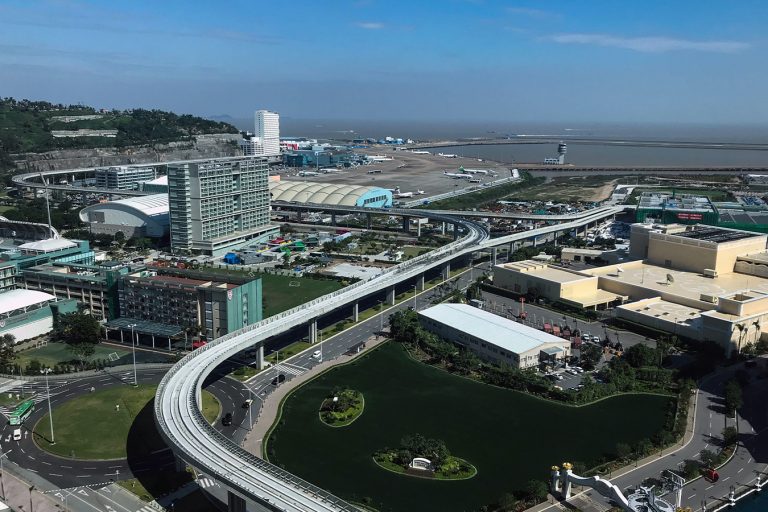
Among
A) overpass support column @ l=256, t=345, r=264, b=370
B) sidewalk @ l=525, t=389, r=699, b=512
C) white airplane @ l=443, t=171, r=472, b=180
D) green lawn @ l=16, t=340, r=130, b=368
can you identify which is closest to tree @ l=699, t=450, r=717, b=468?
sidewalk @ l=525, t=389, r=699, b=512

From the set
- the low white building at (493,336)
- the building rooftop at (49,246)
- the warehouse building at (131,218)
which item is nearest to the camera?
the low white building at (493,336)

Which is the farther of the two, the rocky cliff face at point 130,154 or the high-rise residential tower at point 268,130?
the high-rise residential tower at point 268,130

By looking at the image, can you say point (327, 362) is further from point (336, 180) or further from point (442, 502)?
point (336, 180)

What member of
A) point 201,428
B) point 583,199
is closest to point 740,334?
point 201,428

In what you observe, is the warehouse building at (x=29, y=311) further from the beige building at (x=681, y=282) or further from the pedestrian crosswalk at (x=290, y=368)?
the beige building at (x=681, y=282)

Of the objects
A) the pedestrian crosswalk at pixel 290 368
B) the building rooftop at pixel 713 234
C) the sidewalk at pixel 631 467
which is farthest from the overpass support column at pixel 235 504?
the building rooftop at pixel 713 234
